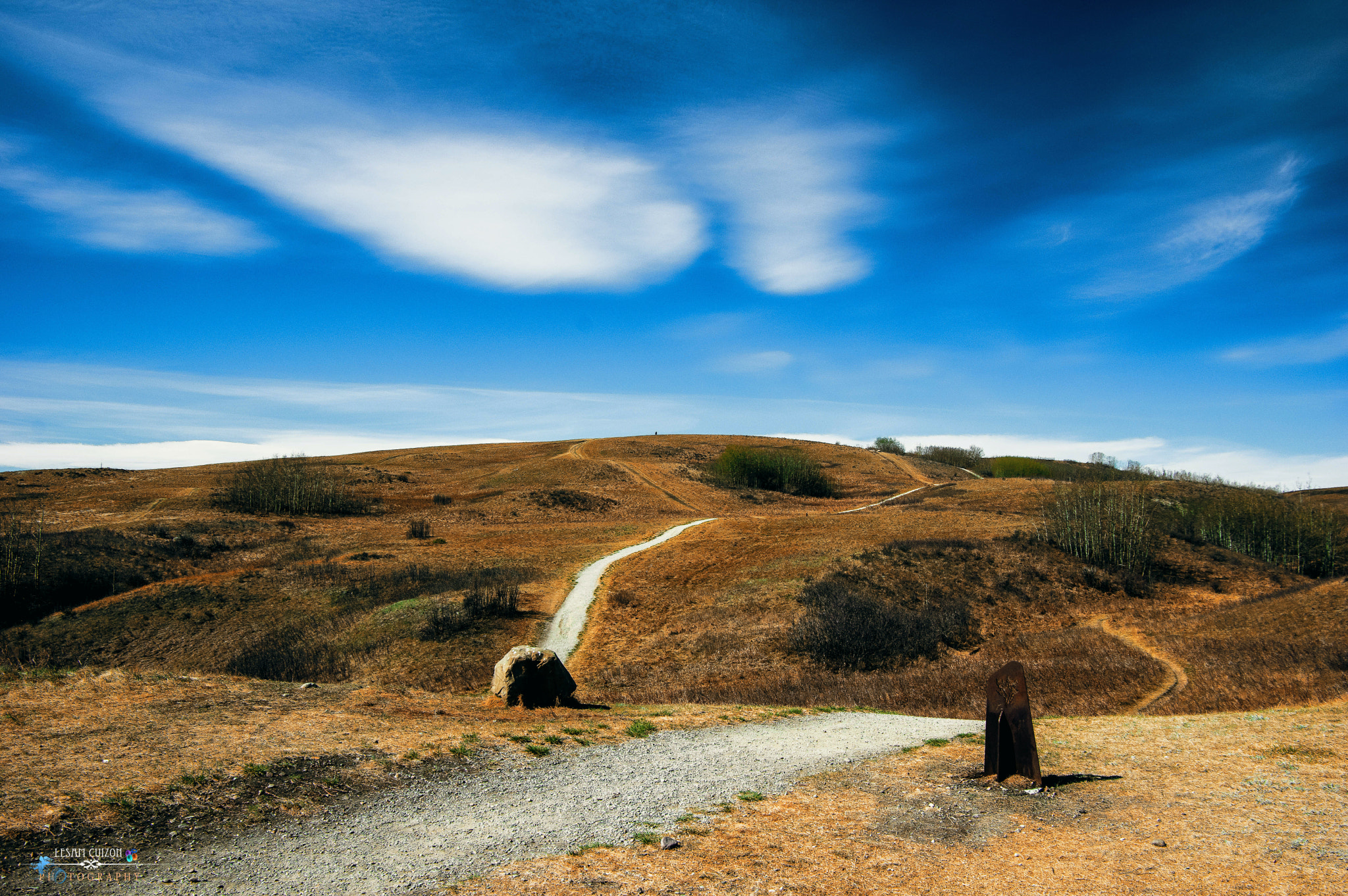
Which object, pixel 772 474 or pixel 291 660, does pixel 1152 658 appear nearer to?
pixel 291 660

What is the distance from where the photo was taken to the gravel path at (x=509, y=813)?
221 inches

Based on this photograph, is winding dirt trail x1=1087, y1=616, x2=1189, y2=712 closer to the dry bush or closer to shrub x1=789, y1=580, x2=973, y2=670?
the dry bush

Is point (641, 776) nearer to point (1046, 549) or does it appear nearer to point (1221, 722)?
point (1221, 722)

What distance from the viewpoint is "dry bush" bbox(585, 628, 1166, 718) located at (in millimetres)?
14547

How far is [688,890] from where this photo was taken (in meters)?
5.43

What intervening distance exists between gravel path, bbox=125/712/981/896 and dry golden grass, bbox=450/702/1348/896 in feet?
1.79

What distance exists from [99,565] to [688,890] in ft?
107

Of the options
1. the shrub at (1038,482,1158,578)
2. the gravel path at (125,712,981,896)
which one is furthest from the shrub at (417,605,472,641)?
the shrub at (1038,482,1158,578)

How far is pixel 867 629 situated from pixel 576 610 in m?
10.0

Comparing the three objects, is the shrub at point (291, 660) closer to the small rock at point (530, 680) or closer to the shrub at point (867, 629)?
the small rock at point (530, 680)

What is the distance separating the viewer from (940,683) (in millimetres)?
15938

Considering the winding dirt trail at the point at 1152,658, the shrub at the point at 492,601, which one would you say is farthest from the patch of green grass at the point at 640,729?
the shrub at the point at 492,601

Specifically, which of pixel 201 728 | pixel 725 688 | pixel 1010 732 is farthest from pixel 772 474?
pixel 201 728

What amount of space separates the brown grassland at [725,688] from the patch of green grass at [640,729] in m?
0.35
